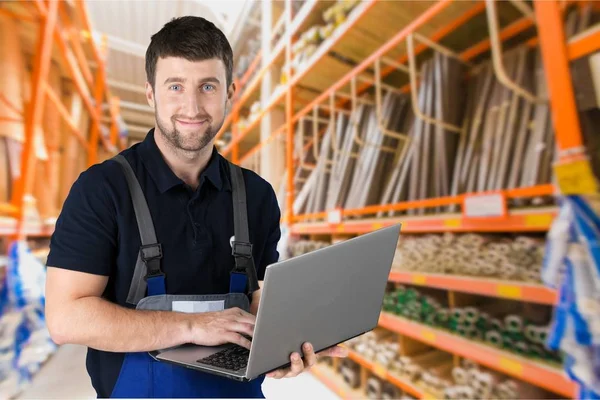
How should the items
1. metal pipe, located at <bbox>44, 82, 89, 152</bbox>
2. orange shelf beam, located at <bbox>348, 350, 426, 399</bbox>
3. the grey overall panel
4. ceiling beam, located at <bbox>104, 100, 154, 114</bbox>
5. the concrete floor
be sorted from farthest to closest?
ceiling beam, located at <bbox>104, 100, 154, 114</bbox> < metal pipe, located at <bbox>44, 82, 89, 152</bbox> < the concrete floor < orange shelf beam, located at <bbox>348, 350, 426, 399</bbox> < the grey overall panel

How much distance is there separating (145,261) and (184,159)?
1.26 feet

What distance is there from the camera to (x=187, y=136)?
1031 mm

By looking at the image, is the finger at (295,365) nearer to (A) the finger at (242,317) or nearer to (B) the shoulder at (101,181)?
(A) the finger at (242,317)

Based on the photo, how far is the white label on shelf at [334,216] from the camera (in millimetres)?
2602

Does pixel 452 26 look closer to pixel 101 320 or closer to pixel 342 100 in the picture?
pixel 342 100

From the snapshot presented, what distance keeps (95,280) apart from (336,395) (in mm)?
2347

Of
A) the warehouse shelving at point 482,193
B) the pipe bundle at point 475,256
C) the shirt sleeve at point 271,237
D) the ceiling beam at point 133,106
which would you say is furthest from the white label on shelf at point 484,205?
the ceiling beam at point 133,106

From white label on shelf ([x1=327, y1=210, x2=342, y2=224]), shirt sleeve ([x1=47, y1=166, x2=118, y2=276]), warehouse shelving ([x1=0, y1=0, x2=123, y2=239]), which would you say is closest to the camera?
shirt sleeve ([x1=47, y1=166, x2=118, y2=276])

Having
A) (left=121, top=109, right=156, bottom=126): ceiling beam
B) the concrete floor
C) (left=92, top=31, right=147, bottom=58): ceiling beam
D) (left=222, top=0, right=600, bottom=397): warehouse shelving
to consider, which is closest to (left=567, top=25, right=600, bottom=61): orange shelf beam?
(left=222, top=0, right=600, bottom=397): warehouse shelving

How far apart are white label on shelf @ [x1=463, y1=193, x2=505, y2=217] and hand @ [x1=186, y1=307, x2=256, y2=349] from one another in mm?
1237

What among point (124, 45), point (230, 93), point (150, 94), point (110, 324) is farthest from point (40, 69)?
point (124, 45)

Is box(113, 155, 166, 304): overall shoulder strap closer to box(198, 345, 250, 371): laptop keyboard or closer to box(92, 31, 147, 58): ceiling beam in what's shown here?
box(198, 345, 250, 371): laptop keyboard

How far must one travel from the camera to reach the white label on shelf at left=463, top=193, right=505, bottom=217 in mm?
1467

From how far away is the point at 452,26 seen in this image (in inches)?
87.8
